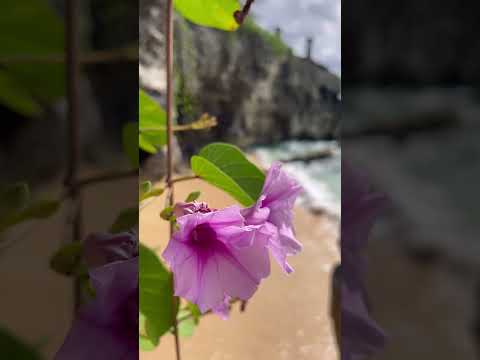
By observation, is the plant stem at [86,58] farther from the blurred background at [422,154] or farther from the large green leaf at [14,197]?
the blurred background at [422,154]

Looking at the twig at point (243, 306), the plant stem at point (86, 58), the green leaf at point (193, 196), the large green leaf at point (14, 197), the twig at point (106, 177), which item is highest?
the plant stem at point (86, 58)

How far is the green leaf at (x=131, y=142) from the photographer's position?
0.08 meters

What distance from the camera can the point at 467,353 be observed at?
848 millimetres

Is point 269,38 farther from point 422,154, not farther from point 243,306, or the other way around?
point 422,154

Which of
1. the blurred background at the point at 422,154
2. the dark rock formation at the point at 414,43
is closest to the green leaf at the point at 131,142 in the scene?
the blurred background at the point at 422,154

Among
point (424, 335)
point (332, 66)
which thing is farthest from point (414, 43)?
point (332, 66)

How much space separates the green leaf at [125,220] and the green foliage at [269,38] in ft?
0.26

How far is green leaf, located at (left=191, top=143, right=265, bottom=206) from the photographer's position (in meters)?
0.13

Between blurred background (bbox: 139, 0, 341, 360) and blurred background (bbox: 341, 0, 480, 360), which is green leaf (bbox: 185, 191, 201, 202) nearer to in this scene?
blurred background (bbox: 139, 0, 341, 360)

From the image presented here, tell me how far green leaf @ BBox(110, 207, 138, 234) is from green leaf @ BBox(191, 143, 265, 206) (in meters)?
0.04

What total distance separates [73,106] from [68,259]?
0.08ft

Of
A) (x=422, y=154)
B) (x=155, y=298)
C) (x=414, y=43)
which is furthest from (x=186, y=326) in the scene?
(x=414, y=43)

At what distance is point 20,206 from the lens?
8 cm

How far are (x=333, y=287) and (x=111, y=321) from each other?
7 cm
